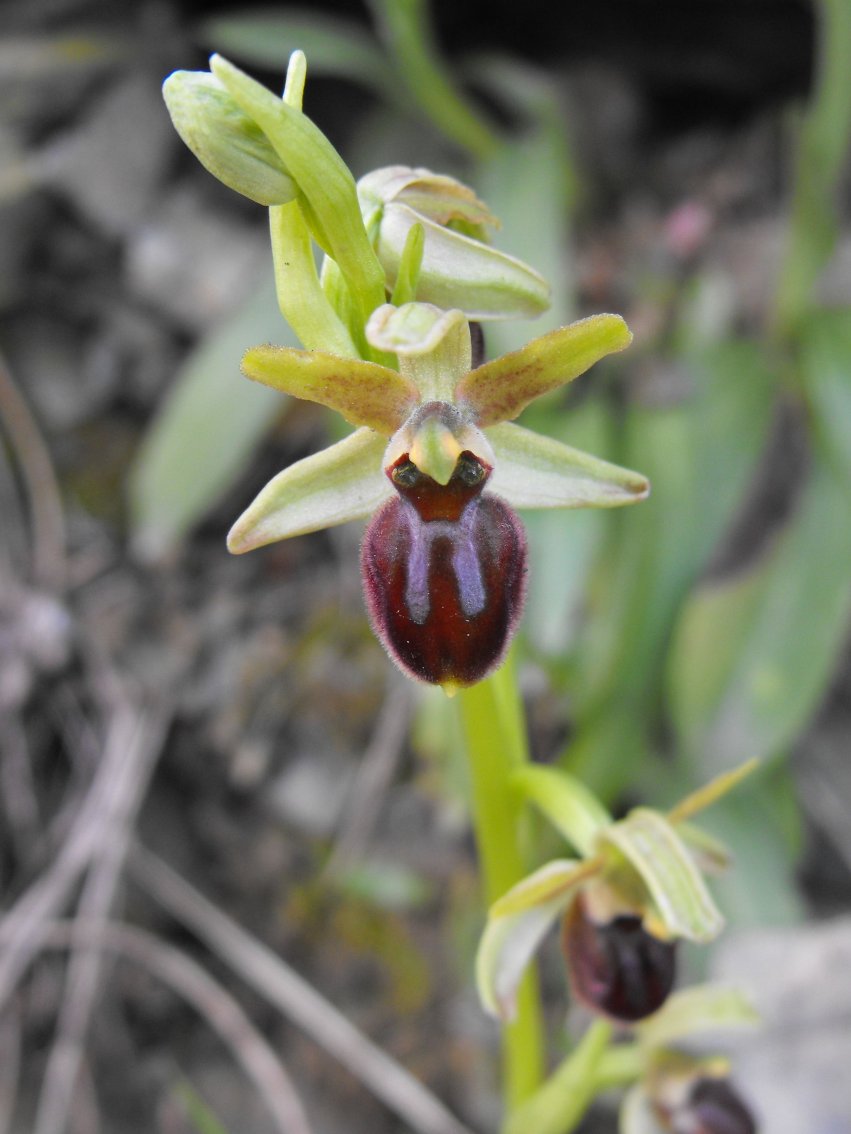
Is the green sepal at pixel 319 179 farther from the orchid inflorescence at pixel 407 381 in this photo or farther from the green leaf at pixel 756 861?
the green leaf at pixel 756 861

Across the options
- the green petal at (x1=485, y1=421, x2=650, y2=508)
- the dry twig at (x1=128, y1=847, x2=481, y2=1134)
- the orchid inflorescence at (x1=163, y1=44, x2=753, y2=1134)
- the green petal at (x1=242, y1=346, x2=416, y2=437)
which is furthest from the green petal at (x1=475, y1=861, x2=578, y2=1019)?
the dry twig at (x1=128, y1=847, x2=481, y2=1134)

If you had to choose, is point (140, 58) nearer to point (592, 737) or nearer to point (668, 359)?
point (668, 359)

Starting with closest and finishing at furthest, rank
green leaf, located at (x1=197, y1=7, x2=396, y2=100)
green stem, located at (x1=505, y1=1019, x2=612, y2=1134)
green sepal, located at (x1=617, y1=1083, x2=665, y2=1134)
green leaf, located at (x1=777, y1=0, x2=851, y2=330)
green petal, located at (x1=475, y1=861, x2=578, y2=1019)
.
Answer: green petal, located at (x1=475, y1=861, x2=578, y2=1019), green stem, located at (x1=505, y1=1019, x2=612, y2=1134), green sepal, located at (x1=617, y1=1083, x2=665, y2=1134), green leaf, located at (x1=777, y1=0, x2=851, y2=330), green leaf, located at (x1=197, y1=7, x2=396, y2=100)

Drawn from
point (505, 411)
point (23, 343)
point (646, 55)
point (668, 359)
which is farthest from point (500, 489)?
point (646, 55)

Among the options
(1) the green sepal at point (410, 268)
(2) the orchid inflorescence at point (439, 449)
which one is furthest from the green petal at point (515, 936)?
(1) the green sepal at point (410, 268)

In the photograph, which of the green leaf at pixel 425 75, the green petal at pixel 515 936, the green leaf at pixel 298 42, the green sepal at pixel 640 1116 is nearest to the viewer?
the green petal at pixel 515 936

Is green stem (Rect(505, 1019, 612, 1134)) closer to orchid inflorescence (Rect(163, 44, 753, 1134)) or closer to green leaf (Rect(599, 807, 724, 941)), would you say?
orchid inflorescence (Rect(163, 44, 753, 1134))
